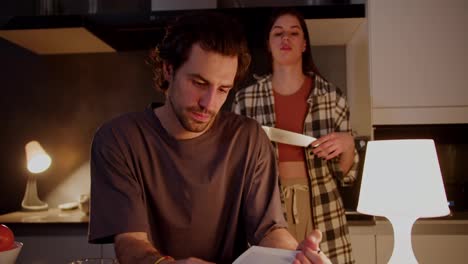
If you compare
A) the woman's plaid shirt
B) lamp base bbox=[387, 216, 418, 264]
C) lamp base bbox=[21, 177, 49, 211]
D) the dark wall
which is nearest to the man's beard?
lamp base bbox=[387, 216, 418, 264]

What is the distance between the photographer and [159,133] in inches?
41.8

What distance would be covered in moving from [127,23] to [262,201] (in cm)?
125

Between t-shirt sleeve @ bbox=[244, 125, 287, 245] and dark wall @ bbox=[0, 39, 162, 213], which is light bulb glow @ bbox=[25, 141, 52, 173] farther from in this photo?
t-shirt sleeve @ bbox=[244, 125, 287, 245]

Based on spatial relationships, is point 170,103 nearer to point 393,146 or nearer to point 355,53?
point 393,146

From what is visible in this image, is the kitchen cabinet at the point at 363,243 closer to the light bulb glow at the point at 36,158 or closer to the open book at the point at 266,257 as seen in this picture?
the open book at the point at 266,257

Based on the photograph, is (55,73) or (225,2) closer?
(225,2)

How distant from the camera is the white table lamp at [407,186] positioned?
3.42 ft

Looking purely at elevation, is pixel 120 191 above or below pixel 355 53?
below

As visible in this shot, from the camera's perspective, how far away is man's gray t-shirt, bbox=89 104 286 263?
101cm

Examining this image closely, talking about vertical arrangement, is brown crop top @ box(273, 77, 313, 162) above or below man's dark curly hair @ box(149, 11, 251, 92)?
below

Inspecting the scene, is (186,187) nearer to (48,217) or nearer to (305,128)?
(305,128)

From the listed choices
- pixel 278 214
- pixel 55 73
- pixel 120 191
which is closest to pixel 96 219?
pixel 120 191

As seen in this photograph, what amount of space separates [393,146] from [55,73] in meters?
2.03

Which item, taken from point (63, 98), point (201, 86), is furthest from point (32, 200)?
point (201, 86)
